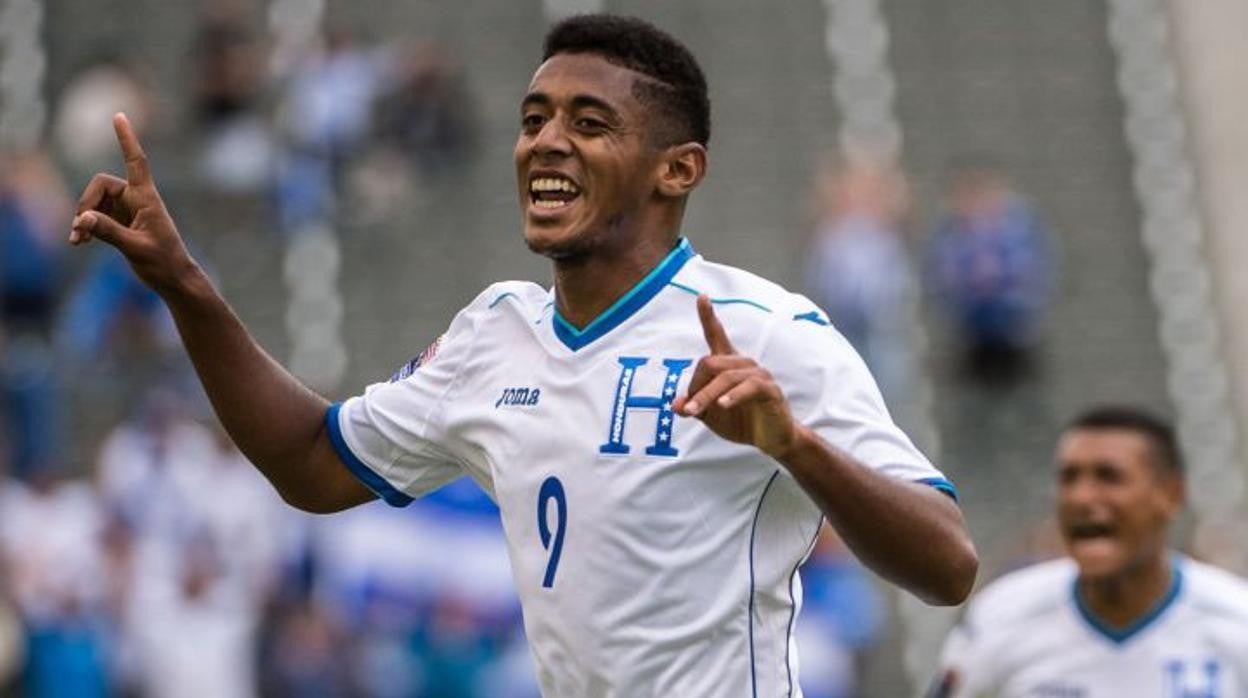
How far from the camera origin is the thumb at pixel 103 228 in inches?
219

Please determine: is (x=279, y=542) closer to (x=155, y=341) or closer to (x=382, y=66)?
(x=155, y=341)

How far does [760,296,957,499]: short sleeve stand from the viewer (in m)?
5.18

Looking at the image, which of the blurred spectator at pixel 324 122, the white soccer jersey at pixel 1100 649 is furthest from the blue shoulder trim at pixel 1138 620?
the blurred spectator at pixel 324 122

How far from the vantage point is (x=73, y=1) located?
22500 mm

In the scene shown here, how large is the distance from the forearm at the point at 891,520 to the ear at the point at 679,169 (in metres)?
0.85

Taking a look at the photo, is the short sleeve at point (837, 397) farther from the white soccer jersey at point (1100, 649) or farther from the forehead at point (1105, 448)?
the forehead at point (1105, 448)

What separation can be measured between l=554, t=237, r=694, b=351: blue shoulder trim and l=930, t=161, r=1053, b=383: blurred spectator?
12.2 meters

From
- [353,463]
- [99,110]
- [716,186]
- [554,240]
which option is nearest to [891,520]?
[554,240]

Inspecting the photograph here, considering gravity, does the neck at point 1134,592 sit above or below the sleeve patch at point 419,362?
below

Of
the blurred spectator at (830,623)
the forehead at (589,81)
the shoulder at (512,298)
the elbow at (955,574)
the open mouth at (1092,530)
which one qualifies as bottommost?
the blurred spectator at (830,623)

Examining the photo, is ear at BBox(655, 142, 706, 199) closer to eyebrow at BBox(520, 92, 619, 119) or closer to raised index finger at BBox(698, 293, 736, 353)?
eyebrow at BBox(520, 92, 619, 119)

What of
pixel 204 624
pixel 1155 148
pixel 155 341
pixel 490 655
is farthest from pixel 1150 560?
pixel 1155 148

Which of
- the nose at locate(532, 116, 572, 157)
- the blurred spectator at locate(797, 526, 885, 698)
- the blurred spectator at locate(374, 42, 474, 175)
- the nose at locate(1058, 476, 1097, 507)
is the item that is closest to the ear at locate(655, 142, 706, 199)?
the nose at locate(532, 116, 572, 157)

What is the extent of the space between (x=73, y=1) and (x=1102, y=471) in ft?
50.8
